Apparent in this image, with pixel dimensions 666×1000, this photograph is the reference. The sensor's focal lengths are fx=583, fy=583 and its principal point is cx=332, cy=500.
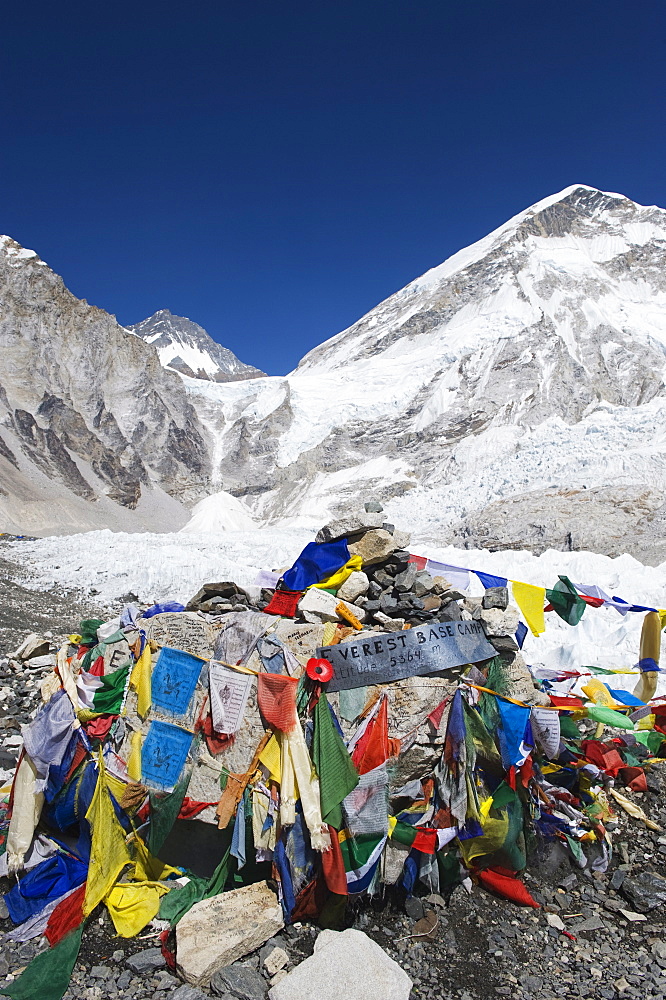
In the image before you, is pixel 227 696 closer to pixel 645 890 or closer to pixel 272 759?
pixel 272 759

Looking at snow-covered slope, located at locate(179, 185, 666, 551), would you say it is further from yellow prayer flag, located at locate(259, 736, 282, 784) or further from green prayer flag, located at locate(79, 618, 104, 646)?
yellow prayer flag, located at locate(259, 736, 282, 784)

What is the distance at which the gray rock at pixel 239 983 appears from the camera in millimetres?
3762

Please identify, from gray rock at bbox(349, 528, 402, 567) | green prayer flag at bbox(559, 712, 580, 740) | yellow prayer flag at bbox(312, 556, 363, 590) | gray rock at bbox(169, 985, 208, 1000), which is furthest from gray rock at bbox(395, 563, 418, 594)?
gray rock at bbox(169, 985, 208, 1000)

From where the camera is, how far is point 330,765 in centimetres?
455

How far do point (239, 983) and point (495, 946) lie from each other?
6.16ft

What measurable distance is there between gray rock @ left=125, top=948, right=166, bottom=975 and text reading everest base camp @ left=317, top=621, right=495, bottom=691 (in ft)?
7.03

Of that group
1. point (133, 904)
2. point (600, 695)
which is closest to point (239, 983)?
point (133, 904)

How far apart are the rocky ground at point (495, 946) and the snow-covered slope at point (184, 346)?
145728 millimetres

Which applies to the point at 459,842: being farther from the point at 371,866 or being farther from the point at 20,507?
the point at 20,507

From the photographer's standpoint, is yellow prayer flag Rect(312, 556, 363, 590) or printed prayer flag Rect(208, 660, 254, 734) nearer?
printed prayer flag Rect(208, 660, 254, 734)

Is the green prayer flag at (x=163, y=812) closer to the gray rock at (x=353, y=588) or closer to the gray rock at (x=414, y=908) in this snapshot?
the gray rock at (x=414, y=908)

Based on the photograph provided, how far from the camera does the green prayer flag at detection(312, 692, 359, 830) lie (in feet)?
14.6

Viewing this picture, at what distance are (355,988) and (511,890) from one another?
1698 mm

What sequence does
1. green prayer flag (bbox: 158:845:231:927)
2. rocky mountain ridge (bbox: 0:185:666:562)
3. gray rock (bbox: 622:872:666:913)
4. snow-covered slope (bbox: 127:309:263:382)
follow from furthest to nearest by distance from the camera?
snow-covered slope (bbox: 127:309:263:382) < rocky mountain ridge (bbox: 0:185:666:562) < gray rock (bbox: 622:872:666:913) < green prayer flag (bbox: 158:845:231:927)
